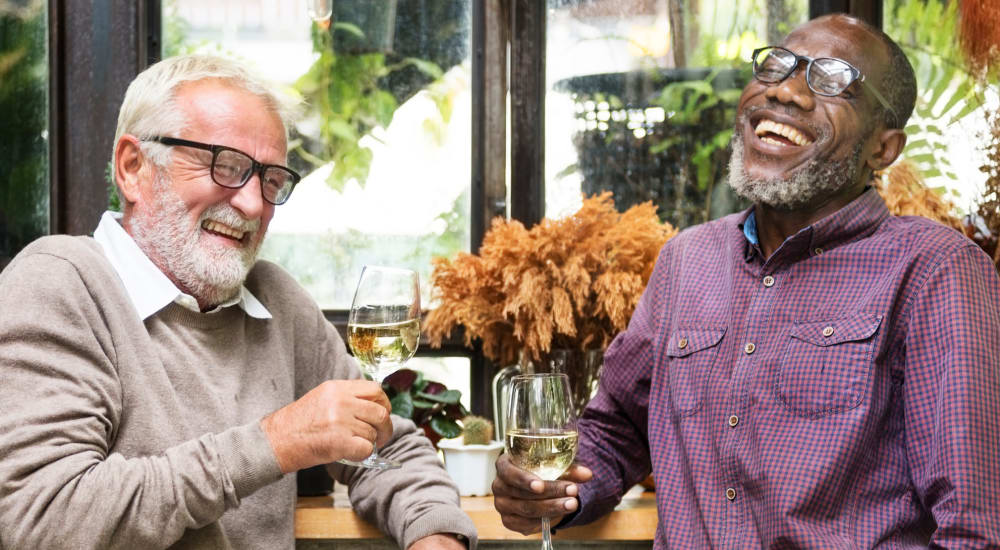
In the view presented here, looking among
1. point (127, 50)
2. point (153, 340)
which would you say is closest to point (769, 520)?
point (153, 340)

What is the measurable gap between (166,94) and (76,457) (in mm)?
727

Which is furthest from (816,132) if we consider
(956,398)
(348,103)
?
(348,103)

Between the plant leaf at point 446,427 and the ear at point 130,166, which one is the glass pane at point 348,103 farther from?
the ear at point 130,166

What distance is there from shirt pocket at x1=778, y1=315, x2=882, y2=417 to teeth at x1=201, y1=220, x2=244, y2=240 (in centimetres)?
105

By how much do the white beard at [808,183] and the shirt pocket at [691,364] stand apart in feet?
0.88

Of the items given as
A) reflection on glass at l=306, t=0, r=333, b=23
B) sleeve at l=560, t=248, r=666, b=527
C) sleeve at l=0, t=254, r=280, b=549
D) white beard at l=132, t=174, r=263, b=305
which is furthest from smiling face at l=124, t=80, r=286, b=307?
reflection on glass at l=306, t=0, r=333, b=23

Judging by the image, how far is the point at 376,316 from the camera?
182cm

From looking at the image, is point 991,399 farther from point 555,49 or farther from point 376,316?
point 555,49

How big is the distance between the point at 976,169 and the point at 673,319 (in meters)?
1.10

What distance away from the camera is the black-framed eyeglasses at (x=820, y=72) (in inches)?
77.2

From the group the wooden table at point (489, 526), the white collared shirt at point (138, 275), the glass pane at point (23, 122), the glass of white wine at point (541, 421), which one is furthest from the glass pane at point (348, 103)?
the glass of white wine at point (541, 421)

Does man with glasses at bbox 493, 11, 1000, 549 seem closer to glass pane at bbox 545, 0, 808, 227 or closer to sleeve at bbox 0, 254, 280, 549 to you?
sleeve at bbox 0, 254, 280, 549

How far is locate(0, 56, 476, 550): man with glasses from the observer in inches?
63.7

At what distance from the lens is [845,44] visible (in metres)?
1.99
